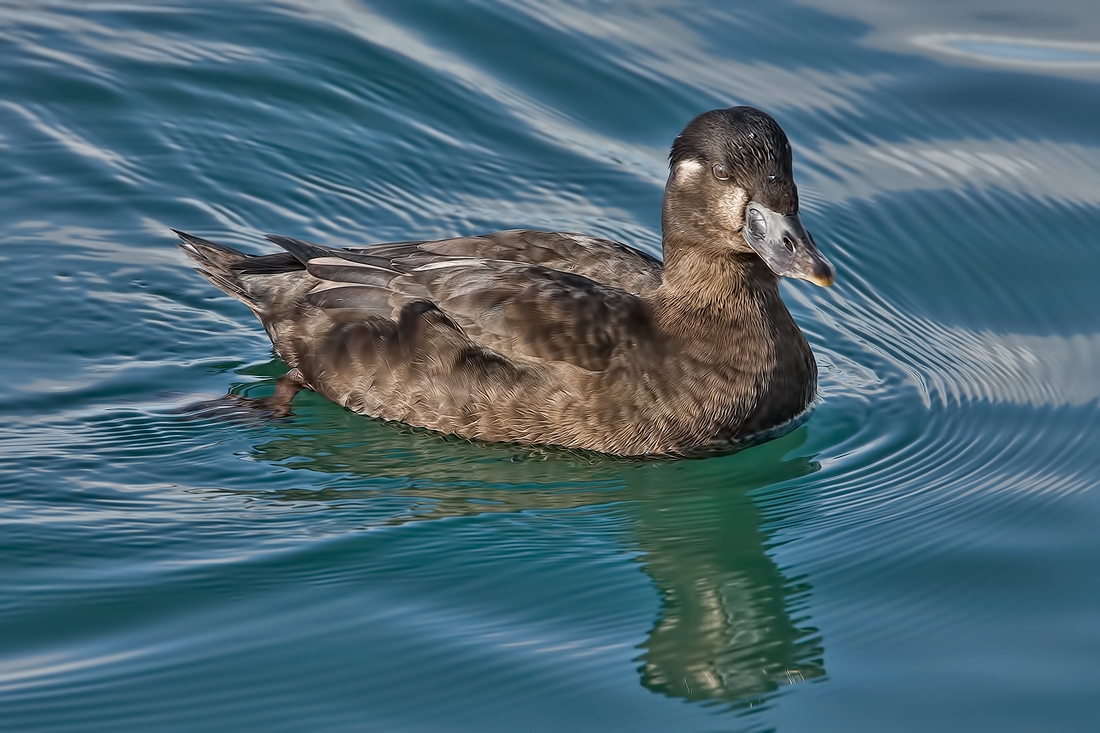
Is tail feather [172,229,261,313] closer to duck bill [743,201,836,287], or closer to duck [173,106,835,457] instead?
duck [173,106,835,457]

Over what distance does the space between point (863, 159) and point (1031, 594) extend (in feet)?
14.1

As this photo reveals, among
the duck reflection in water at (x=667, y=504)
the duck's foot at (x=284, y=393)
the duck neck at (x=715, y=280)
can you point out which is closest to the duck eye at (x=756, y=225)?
the duck neck at (x=715, y=280)

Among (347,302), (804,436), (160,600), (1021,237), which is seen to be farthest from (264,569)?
(1021,237)

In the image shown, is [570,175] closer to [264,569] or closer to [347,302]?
[347,302]

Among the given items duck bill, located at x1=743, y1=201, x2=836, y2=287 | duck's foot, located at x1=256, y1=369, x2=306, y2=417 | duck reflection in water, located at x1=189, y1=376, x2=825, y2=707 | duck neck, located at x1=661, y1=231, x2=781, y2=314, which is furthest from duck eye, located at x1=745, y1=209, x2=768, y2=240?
duck's foot, located at x1=256, y1=369, x2=306, y2=417

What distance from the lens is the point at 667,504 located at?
6.38 metres

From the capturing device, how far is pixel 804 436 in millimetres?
6992

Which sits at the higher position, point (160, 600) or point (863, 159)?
point (863, 159)

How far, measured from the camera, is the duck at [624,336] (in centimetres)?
660

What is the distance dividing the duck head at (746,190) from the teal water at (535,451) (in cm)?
98

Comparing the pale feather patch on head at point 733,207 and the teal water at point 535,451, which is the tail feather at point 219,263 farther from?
the pale feather patch on head at point 733,207

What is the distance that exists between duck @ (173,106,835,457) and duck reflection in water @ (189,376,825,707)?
0.46 feet

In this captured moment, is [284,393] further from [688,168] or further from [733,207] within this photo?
[733,207]

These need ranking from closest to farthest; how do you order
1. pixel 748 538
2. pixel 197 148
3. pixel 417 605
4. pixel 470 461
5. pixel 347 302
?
pixel 417 605, pixel 748 538, pixel 470 461, pixel 347 302, pixel 197 148
